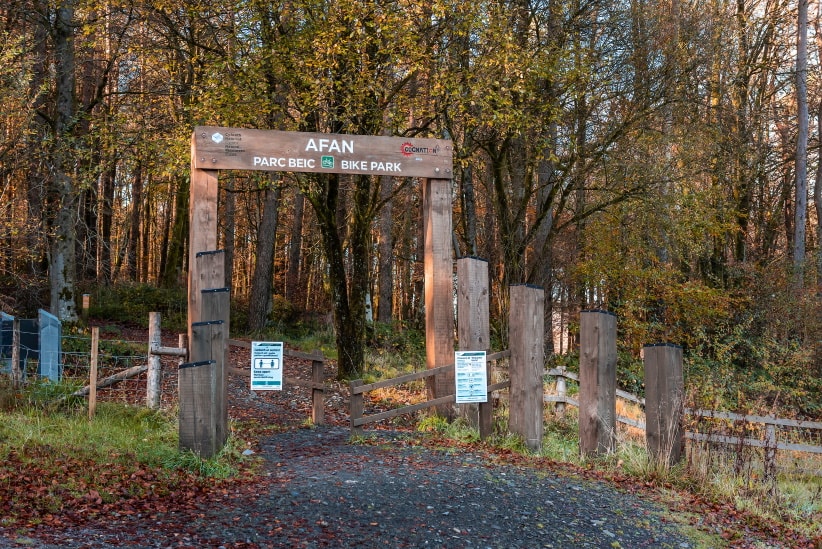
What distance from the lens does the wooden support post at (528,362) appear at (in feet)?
30.1

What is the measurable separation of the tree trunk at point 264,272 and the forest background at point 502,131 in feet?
0.22

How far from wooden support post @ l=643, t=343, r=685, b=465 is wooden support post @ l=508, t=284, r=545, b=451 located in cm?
130

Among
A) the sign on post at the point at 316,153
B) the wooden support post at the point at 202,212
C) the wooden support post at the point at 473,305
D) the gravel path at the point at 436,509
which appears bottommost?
the gravel path at the point at 436,509

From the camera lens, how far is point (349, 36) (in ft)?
42.8

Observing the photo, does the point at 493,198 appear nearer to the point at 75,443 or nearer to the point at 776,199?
the point at 75,443

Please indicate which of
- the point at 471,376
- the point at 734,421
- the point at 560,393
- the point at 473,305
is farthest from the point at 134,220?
the point at 734,421

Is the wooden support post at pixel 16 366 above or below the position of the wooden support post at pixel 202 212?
below

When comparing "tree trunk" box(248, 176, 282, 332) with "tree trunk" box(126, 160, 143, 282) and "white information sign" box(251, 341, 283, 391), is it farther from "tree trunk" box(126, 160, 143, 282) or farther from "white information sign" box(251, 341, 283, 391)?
"white information sign" box(251, 341, 283, 391)

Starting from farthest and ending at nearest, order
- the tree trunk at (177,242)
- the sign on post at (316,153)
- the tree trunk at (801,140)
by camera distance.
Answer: the tree trunk at (177,242), the tree trunk at (801,140), the sign on post at (316,153)

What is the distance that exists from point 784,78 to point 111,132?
21321 mm

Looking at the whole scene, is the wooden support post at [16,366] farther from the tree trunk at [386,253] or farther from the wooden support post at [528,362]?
the tree trunk at [386,253]

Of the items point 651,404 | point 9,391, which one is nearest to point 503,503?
point 651,404

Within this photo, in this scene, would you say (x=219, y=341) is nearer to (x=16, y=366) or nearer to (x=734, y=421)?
(x=16, y=366)

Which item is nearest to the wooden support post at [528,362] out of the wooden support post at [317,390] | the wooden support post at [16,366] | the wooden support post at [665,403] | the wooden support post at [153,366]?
the wooden support post at [665,403]
